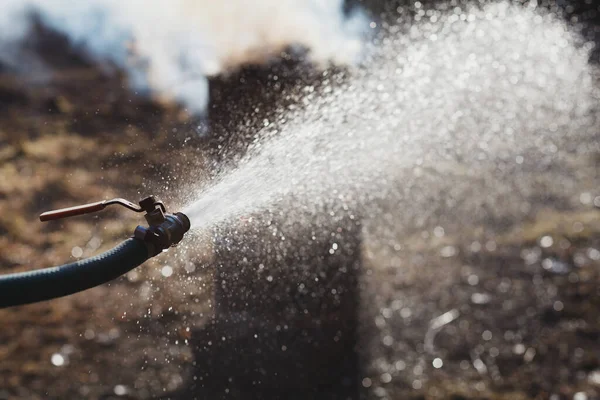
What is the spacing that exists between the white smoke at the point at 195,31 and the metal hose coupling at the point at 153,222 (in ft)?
7.91

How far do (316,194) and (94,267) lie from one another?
237cm

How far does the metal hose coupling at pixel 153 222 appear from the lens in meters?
1.53

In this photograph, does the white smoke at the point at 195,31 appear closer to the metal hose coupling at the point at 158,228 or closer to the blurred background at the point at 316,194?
the blurred background at the point at 316,194

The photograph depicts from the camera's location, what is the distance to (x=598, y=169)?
15.7ft

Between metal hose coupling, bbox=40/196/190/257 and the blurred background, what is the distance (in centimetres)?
79

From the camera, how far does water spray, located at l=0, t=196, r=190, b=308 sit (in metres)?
1.28

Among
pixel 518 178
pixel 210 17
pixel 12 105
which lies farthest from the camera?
pixel 12 105

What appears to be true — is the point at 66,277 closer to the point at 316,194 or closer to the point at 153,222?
the point at 153,222

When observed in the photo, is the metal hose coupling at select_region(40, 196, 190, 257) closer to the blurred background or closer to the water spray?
the water spray

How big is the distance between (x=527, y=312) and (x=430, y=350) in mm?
713

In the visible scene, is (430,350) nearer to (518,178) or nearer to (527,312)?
(527,312)

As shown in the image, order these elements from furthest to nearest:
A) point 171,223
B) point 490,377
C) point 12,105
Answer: point 12,105 → point 490,377 → point 171,223

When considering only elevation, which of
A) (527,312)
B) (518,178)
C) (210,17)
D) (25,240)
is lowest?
(25,240)

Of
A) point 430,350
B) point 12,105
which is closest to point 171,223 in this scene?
point 430,350
